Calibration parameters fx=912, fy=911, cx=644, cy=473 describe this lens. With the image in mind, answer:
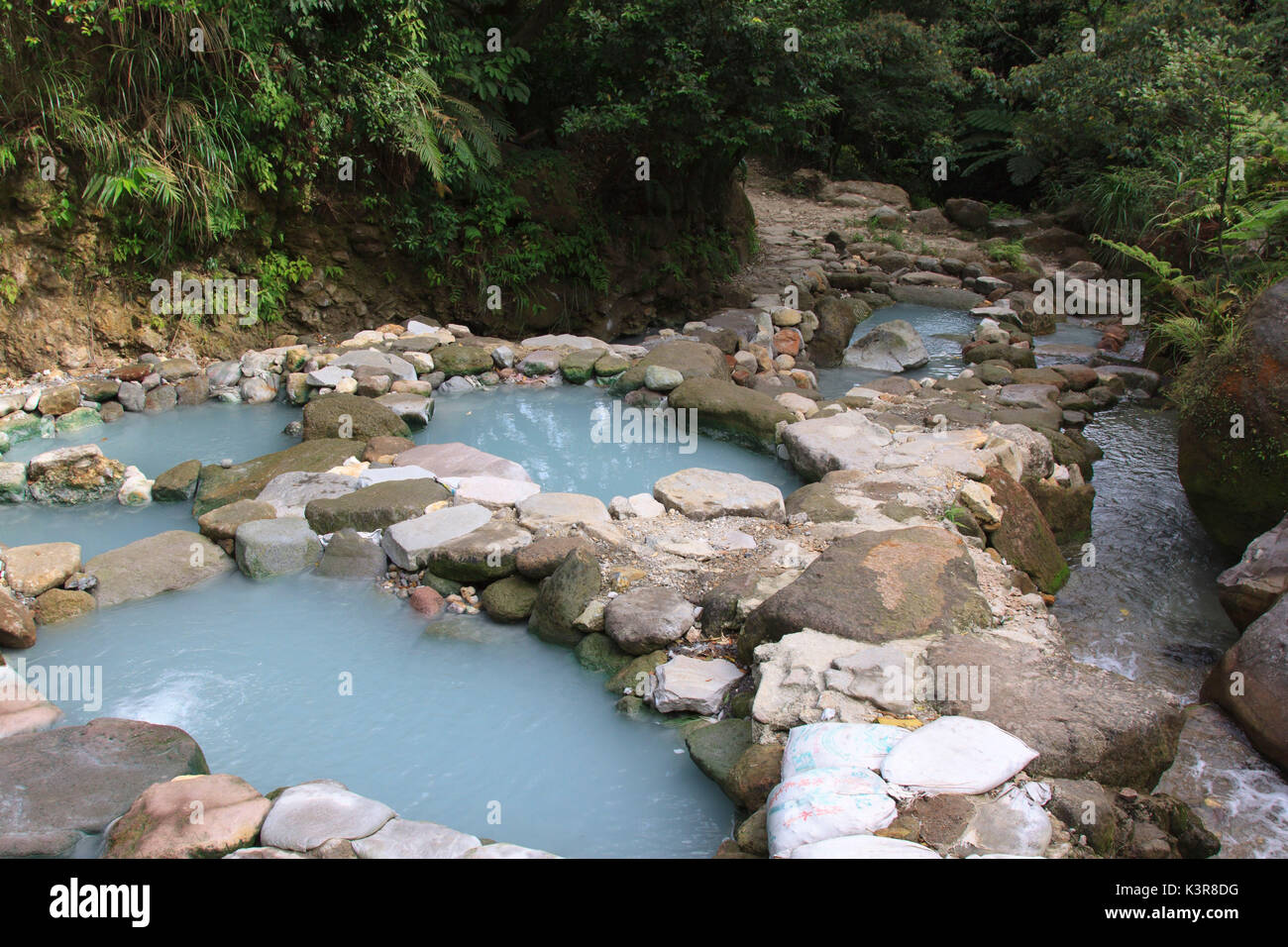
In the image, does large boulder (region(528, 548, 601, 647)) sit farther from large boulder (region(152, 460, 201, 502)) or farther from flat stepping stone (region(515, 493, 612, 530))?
large boulder (region(152, 460, 201, 502))

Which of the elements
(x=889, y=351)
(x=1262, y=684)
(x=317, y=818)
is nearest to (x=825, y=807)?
(x=317, y=818)

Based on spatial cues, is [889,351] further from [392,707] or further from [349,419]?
[392,707]

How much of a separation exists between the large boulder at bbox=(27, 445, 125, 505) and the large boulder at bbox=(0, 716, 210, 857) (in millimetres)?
2728

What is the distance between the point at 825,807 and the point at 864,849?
193 millimetres

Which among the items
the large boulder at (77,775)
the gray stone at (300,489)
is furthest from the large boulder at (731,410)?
the large boulder at (77,775)

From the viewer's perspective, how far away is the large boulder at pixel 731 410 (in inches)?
253

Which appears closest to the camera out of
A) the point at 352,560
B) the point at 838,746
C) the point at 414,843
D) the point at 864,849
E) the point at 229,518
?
the point at 864,849

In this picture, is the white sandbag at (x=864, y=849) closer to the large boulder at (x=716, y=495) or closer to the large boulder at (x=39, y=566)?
the large boulder at (x=716, y=495)

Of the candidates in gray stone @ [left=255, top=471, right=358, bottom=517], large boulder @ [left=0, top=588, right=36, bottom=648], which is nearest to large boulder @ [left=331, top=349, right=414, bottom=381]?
gray stone @ [left=255, top=471, right=358, bottom=517]

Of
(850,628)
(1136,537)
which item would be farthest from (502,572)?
(1136,537)

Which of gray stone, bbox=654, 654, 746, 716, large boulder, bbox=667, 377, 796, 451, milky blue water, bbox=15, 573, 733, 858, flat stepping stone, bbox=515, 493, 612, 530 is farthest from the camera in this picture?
large boulder, bbox=667, 377, 796, 451

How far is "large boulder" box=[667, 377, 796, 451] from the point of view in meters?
6.42

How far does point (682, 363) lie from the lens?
24.3ft

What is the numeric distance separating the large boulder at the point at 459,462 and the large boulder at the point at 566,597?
1413mm
